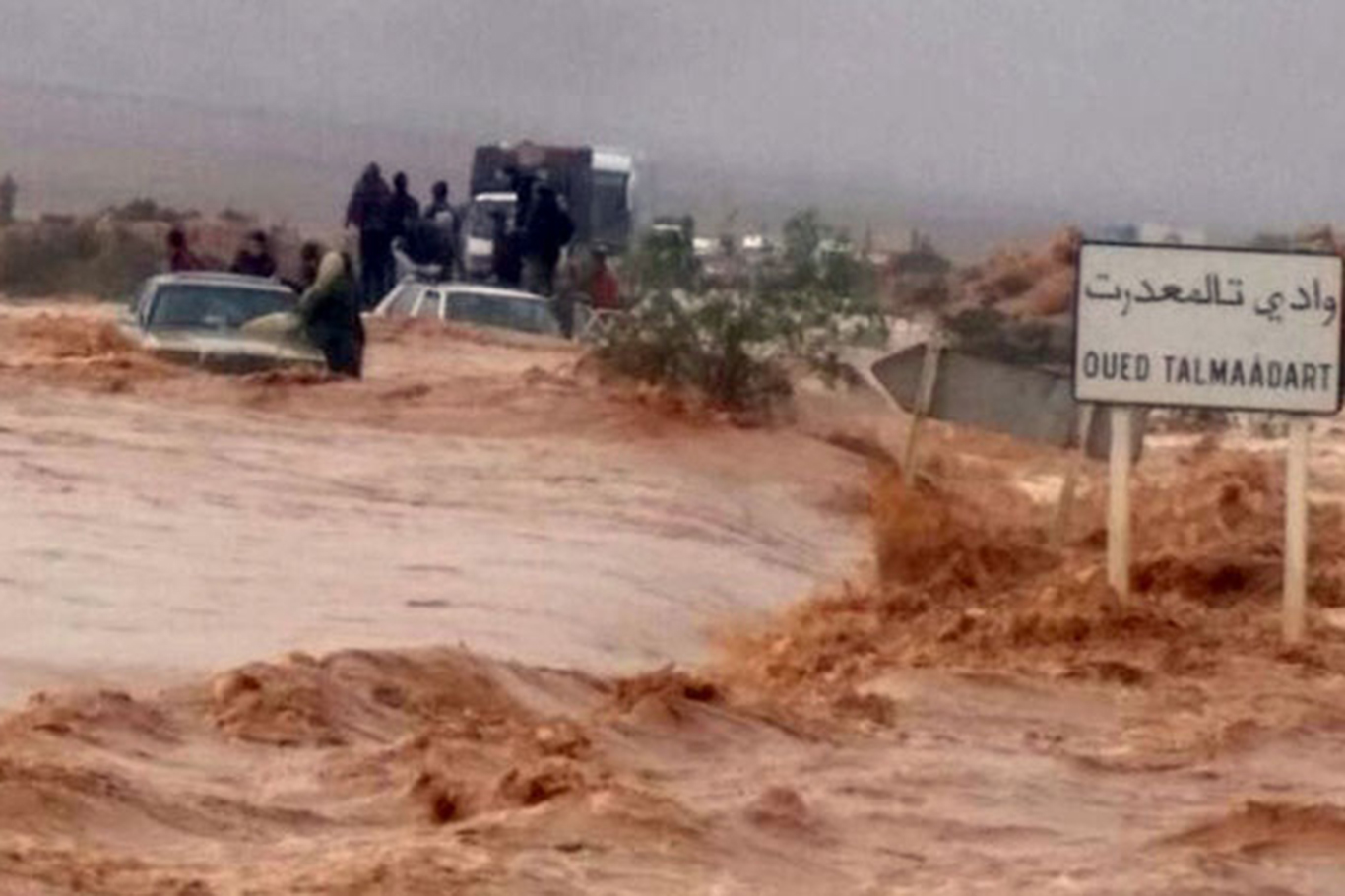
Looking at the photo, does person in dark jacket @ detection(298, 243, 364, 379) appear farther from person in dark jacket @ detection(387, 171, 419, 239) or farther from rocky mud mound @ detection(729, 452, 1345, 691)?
person in dark jacket @ detection(387, 171, 419, 239)

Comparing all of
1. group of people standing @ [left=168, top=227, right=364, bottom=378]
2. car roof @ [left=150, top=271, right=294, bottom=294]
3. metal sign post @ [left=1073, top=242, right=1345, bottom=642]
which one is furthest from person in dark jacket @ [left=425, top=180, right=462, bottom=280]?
metal sign post @ [left=1073, top=242, right=1345, bottom=642]

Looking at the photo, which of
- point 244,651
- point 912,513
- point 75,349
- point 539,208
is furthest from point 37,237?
point 244,651

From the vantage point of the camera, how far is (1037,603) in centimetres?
1906

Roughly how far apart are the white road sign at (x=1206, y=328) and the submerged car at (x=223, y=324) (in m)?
13.5

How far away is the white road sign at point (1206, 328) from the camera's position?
62.3ft

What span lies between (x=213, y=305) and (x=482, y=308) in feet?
25.3

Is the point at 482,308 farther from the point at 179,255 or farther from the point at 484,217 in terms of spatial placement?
the point at 484,217

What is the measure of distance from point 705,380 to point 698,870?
72.0ft

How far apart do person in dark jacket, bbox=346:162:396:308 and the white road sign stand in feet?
80.5

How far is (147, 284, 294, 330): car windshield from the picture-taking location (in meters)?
32.9

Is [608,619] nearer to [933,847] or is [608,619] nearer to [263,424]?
[933,847]

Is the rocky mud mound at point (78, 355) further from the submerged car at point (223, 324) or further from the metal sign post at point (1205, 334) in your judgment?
the metal sign post at point (1205, 334)

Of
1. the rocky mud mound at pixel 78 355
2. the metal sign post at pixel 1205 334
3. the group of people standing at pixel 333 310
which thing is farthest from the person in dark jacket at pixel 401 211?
the metal sign post at pixel 1205 334

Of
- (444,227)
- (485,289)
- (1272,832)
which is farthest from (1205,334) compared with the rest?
(444,227)
